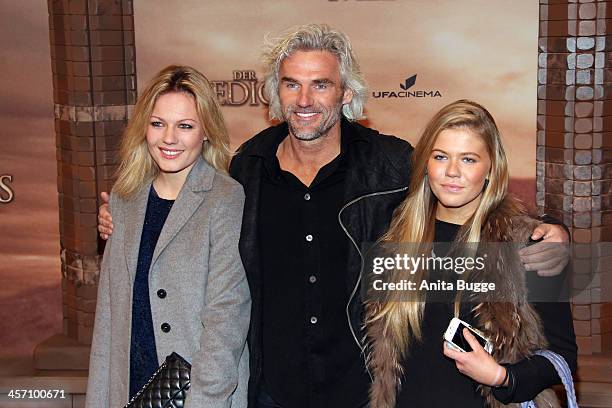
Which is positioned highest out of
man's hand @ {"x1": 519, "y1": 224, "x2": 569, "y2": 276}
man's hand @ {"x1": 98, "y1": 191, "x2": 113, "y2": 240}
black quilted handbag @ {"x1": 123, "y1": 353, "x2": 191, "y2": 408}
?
man's hand @ {"x1": 98, "y1": 191, "x2": 113, "y2": 240}

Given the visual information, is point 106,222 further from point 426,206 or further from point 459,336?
point 459,336

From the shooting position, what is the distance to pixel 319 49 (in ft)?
8.03

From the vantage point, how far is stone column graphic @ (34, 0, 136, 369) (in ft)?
13.2

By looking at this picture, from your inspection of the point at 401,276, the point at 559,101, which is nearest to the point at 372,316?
the point at 401,276

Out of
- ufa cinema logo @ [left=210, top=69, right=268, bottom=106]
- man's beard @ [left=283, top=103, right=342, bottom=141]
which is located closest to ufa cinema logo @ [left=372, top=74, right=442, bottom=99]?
ufa cinema logo @ [left=210, top=69, right=268, bottom=106]

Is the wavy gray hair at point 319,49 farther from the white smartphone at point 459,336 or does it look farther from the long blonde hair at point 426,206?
the white smartphone at point 459,336

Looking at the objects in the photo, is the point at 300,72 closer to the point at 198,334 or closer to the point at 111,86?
the point at 198,334

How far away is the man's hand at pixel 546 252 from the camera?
79.0 inches

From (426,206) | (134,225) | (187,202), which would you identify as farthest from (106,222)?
(426,206)

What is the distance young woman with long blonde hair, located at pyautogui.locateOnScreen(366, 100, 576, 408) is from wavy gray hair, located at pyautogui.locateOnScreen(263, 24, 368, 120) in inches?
15.4

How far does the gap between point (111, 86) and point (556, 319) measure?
8.42ft

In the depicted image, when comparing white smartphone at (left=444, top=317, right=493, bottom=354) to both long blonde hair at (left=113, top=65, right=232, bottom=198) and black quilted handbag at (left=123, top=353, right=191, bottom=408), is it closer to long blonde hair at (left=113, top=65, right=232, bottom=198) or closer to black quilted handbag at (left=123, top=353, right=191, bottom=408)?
black quilted handbag at (left=123, top=353, right=191, bottom=408)

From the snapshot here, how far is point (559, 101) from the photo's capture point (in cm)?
378

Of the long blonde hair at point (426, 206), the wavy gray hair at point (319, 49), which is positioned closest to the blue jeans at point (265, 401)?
the long blonde hair at point (426, 206)
